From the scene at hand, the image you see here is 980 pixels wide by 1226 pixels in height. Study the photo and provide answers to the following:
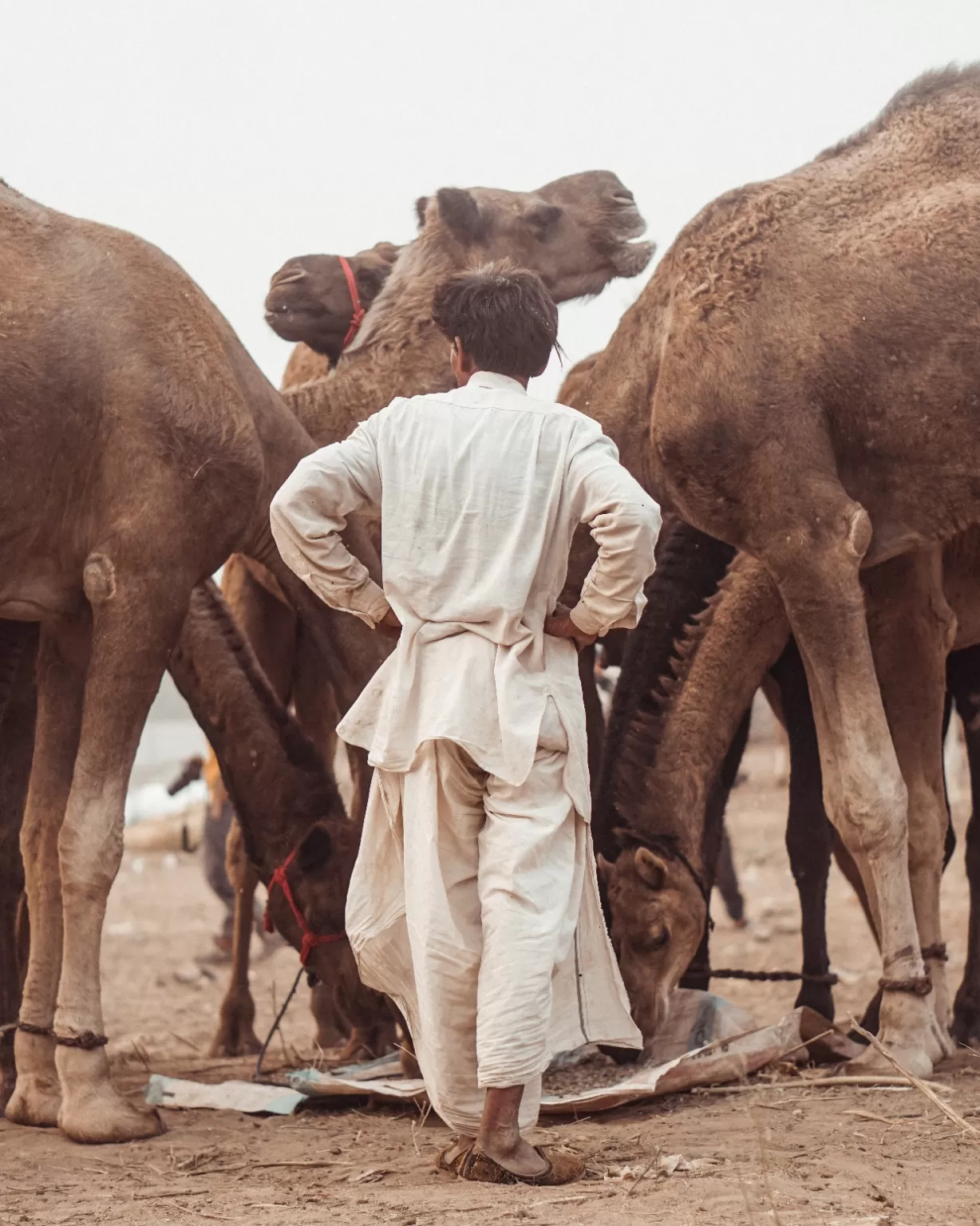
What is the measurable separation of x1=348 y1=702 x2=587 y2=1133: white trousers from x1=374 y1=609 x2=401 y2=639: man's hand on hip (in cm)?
41

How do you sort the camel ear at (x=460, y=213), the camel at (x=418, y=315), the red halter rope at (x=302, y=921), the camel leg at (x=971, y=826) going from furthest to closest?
the camel ear at (x=460, y=213), the camel at (x=418, y=315), the camel leg at (x=971, y=826), the red halter rope at (x=302, y=921)

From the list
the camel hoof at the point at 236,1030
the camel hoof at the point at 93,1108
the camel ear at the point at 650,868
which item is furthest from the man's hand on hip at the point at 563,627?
the camel hoof at the point at 236,1030

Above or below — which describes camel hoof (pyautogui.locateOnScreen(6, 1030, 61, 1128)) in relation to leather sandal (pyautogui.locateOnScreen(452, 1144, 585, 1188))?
below

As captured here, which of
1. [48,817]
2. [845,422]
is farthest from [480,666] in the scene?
[48,817]

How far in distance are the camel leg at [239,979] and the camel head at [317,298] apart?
91.3 inches

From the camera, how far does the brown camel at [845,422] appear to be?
18.7 feet

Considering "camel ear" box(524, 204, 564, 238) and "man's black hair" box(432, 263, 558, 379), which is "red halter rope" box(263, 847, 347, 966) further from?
"camel ear" box(524, 204, 564, 238)

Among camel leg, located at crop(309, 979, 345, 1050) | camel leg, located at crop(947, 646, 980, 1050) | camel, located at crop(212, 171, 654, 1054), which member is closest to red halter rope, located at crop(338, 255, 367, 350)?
camel, located at crop(212, 171, 654, 1054)

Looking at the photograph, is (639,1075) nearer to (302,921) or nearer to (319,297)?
(302,921)

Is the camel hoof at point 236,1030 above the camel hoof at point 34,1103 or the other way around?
the other way around

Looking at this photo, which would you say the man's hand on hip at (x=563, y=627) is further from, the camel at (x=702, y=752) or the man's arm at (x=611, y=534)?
the camel at (x=702, y=752)

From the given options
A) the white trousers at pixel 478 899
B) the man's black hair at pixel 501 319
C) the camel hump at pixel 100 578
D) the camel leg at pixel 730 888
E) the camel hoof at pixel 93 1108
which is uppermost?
the man's black hair at pixel 501 319

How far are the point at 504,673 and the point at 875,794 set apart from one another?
1942 mm

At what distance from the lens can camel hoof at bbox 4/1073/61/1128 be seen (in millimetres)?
5566
